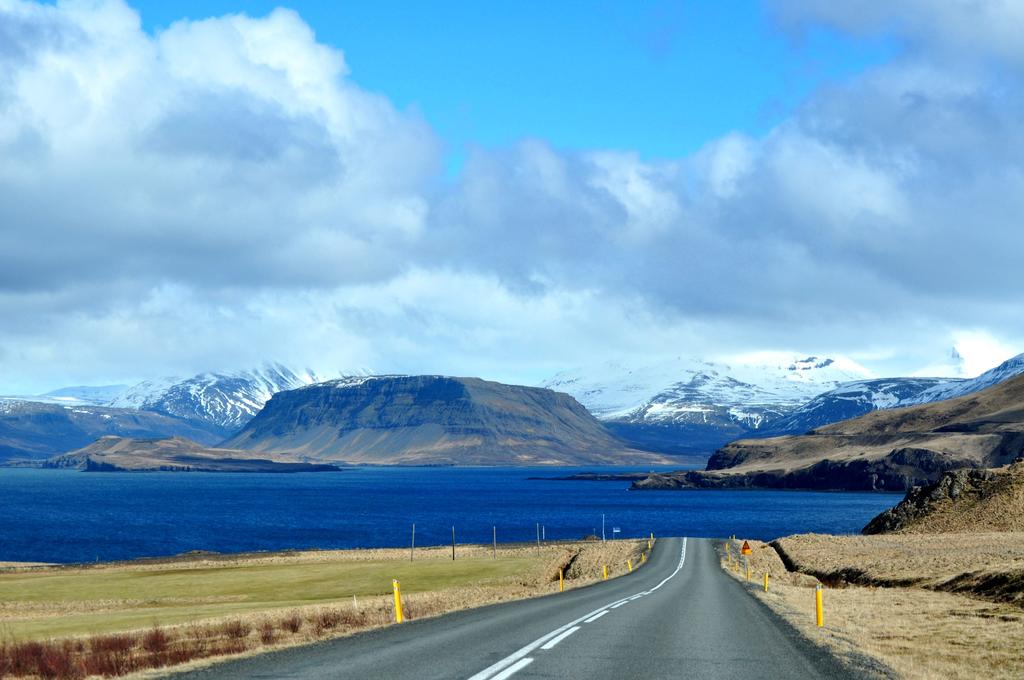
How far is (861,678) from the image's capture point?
1861 cm

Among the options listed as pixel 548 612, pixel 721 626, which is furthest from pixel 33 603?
pixel 721 626

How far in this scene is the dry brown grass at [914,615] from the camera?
22370mm

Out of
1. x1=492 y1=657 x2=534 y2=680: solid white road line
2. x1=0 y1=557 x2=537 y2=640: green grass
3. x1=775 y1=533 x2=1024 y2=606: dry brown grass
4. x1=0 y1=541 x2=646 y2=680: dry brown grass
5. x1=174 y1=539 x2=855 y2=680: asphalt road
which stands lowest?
x1=0 y1=557 x2=537 y2=640: green grass

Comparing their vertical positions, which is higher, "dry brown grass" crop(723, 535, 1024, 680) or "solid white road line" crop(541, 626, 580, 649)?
"solid white road line" crop(541, 626, 580, 649)

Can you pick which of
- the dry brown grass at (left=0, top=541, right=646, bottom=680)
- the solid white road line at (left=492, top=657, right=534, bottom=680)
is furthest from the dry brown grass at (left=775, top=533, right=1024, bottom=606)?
the solid white road line at (left=492, top=657, right=534, bottom=680)

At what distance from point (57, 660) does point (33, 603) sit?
47690mm

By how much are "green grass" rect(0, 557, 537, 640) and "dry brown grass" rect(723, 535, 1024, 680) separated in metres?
22.8

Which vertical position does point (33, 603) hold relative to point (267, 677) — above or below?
below

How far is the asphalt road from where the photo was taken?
18.3m

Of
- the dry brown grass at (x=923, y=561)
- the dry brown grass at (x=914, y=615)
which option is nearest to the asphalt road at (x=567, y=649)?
the dry brown grass at (x=914, y=615)

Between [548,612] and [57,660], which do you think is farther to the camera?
[548,612]

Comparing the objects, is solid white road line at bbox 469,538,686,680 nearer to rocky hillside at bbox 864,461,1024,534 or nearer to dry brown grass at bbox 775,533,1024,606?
dry brown grass at bbox 775,533,1024,606

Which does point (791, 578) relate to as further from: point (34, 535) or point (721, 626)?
point (34, 535)

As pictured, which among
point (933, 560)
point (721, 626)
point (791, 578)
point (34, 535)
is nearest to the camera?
point (721, 626)
